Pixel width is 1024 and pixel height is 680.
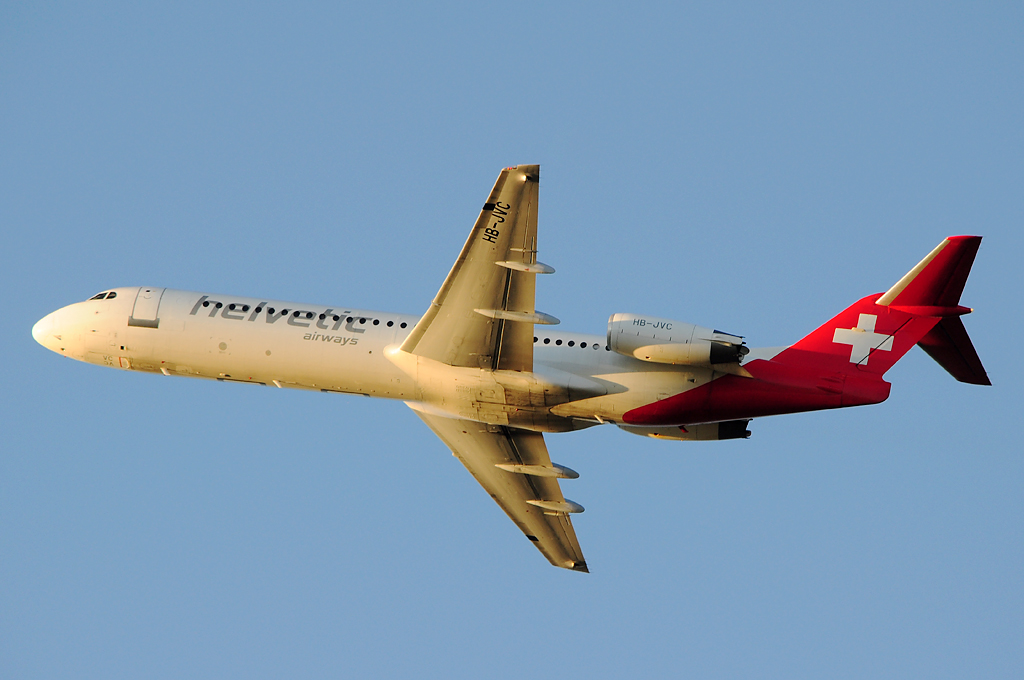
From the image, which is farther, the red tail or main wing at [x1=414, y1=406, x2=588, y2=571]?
main wing at [x1=414, y1=406, x2=588, y2=571]

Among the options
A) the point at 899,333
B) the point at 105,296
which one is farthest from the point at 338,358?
the point at 899,333

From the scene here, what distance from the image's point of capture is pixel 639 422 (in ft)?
104

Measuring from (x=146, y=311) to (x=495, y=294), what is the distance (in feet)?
40.9

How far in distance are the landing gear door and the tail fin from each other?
62.5ft

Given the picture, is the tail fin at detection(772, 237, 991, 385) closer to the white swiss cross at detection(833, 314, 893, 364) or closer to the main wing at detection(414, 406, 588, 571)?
the white swiss cross at detection(833, 314, 893, 364)

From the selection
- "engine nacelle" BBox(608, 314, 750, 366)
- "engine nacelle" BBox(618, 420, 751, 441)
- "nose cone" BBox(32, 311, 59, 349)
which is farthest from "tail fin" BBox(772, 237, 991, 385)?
"nose cone" BBox(32, 311, 59, 349)

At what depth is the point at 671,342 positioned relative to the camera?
1163 inches

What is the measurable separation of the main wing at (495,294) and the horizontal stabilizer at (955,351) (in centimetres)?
1137

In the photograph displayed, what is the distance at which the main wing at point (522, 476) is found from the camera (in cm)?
3550

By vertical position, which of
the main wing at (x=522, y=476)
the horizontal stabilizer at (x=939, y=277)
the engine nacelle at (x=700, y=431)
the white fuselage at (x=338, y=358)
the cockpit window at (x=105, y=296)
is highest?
the horizontal stabilizer at (x=939, y=277)

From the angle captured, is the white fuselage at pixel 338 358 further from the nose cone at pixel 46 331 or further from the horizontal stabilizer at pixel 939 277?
the horizontal stabilizer at pixel 939 277

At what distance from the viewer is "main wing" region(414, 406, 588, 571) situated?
35500 mm

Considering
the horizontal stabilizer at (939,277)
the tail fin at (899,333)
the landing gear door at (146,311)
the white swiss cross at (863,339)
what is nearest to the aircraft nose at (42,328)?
the landing gear door at (146,311)

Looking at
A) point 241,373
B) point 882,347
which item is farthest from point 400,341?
point 882,347
